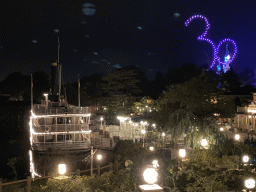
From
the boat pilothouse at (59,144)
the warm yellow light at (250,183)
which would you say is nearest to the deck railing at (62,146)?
the boat pilothouse at (59,144)

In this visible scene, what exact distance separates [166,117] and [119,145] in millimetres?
6987

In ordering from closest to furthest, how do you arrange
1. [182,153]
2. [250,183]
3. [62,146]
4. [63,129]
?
[250,183] < [182,153] < [62,146] < [63,129]

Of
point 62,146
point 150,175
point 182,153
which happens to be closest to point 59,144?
point 62,146

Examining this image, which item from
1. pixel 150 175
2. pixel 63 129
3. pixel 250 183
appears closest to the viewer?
pixel 150 175

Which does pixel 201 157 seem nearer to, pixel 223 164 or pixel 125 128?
pixel 223 164

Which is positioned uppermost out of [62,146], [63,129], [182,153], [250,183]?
[63,129]

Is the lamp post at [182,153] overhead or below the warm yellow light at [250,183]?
overhead

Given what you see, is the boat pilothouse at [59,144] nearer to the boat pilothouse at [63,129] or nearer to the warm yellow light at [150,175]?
the boat pilothouse at [63,129]

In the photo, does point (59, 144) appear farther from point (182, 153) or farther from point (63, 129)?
point (182, 153)

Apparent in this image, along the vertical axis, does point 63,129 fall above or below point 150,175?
above

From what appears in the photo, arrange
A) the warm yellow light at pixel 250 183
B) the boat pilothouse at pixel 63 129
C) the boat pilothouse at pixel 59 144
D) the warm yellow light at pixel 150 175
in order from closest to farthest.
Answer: the warm yellow light at pixel 150 175 < the warm yellow light at pixel 250 183 < the boat pilothouse at pixel 59 144 < the boat pilothouse at pixel 63 129

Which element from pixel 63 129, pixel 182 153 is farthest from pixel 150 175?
pixel 63 129

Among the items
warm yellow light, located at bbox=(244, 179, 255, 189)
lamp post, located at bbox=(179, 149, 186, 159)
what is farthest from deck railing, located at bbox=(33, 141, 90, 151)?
warm yellow light, located at bbox=(244, 179, 255, 189)

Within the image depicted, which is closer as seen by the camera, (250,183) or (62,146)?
(250,183)
